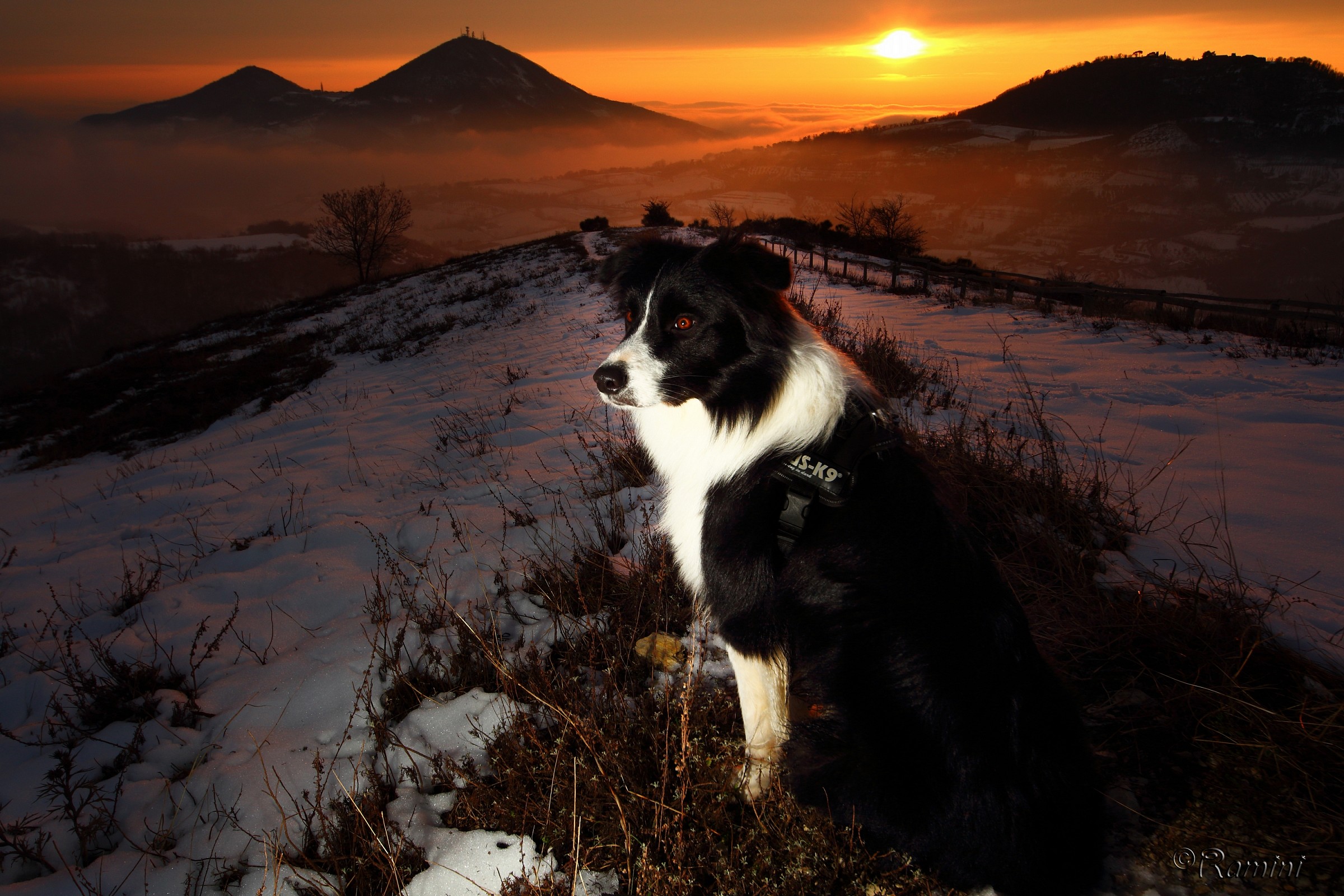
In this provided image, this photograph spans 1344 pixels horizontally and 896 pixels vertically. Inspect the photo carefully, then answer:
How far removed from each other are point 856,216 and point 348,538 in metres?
58.3

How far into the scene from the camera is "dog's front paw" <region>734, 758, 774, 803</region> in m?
2.17

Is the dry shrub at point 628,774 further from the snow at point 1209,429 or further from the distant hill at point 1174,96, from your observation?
the distant hill at point 1174,96

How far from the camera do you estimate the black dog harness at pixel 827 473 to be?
6.37 feet

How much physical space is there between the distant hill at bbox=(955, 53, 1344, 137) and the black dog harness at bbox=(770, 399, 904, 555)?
156712 mm

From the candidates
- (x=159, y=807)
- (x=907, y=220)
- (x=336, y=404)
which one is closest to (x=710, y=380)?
(x=159, y=807)

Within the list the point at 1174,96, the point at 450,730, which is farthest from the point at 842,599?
the point at 1174,96

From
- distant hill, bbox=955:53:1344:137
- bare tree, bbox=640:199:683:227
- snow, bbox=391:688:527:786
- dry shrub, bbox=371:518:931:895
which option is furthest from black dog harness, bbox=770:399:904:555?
distant hill, bbox=955:53:1344:137

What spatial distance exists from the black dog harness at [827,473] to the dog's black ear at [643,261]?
117cm

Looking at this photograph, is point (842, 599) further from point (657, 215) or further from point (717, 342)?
point (657, 215)

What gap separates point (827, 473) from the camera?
76.8 inches

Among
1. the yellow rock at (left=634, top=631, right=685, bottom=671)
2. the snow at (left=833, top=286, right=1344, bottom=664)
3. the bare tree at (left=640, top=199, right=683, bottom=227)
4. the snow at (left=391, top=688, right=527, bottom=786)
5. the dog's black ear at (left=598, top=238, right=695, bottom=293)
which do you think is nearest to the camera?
the snow at (left=391, top=688, right=527, bottom=786)

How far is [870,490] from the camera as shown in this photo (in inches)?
77.9

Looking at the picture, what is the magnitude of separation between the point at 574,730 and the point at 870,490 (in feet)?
4.92

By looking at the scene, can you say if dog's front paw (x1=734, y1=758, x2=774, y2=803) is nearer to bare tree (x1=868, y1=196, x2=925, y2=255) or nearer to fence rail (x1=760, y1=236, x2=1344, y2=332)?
fence rail (x1=760, y1=236, x2=1344, y2=332)
